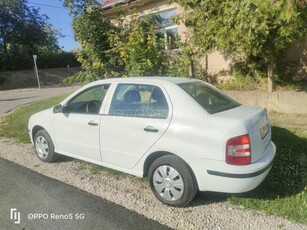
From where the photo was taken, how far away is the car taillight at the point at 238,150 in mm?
3178

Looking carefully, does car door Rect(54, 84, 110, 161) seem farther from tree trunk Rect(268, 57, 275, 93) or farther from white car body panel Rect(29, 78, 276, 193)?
tree trunk Rect(268, 57, 275, 93)

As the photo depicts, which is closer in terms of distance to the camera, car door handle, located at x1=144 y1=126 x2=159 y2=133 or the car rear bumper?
the car rear bumper

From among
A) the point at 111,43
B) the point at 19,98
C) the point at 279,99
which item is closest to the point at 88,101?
the point at 279,99

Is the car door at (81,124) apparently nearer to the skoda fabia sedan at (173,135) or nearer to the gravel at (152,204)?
the skoda fabia sedan at (173,135)

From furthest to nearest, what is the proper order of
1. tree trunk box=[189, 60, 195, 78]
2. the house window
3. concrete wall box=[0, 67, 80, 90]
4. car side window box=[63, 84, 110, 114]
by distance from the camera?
concrete wall box=[0, 67, 80, 90] < the house window < tree trunk box=[189, 60, 195, 78] < car side window box=[63, 84, 110, 114]

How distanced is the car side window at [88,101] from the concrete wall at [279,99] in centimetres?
469

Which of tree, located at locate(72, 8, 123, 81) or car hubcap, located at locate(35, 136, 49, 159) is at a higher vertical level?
tree, located at locate(72, 8, 123, 81)

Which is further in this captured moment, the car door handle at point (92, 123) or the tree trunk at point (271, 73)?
the tree trunk at point (271, 73)

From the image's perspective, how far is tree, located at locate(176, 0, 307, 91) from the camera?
573 cm

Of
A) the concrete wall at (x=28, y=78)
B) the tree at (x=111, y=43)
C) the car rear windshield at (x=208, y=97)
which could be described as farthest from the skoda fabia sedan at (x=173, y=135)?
the concrete wall at (x=28, y=78)

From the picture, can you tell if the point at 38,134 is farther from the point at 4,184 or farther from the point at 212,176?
the point at 212,176

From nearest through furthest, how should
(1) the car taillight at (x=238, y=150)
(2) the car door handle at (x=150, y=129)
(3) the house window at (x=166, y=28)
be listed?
(1) the car taillight at (x=238, y=150)
(2) the car door handle at (x=150, y=129)
(3) the house window at (x=166, y=28)

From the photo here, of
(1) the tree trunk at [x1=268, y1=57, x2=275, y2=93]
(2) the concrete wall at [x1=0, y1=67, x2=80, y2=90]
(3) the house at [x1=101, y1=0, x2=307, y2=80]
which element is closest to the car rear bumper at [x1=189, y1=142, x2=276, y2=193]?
(1) the tree trunk at [x1=268, y1=57, x2=275, y2=93]

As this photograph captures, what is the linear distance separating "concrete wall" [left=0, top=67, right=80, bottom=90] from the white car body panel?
25.9 m
